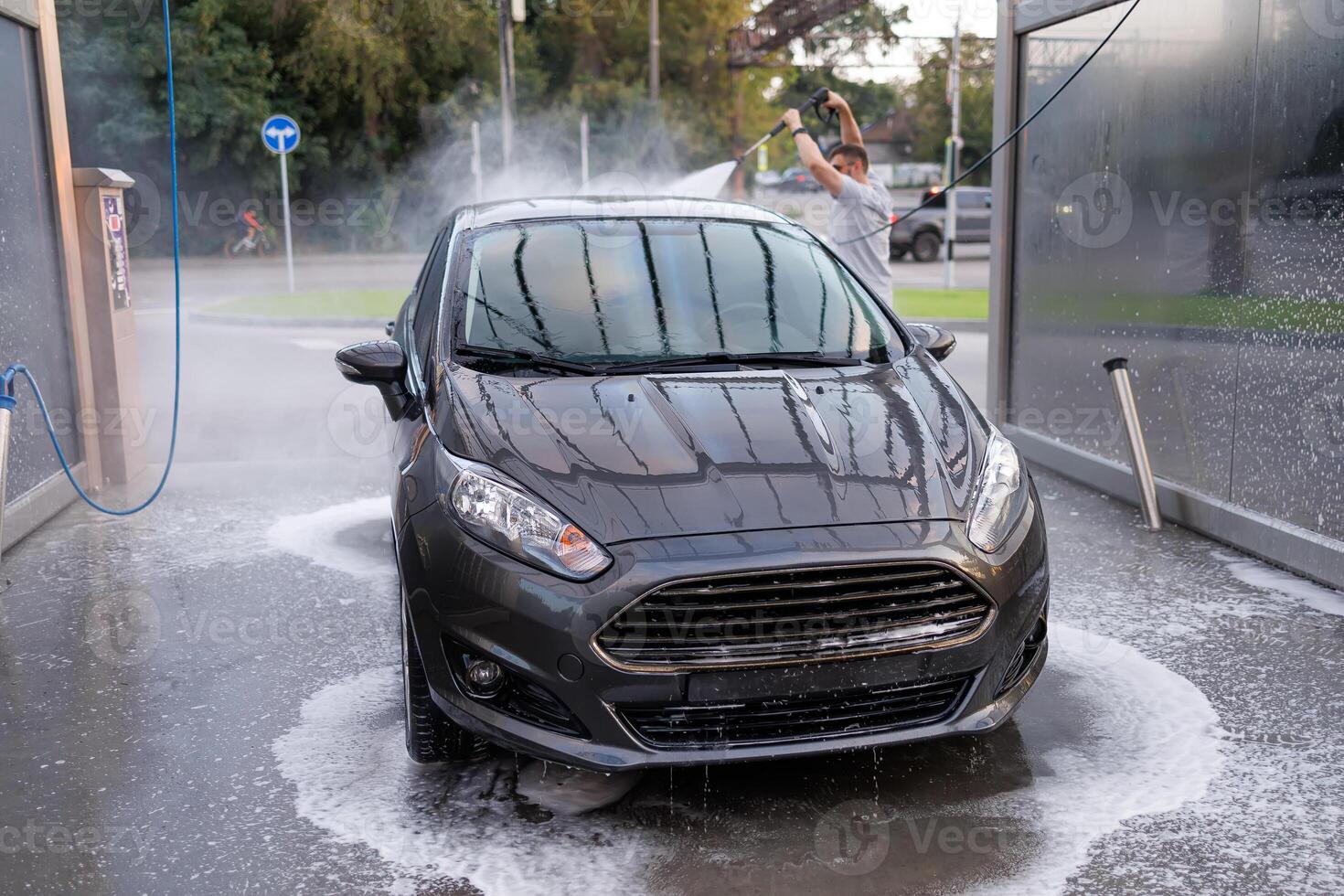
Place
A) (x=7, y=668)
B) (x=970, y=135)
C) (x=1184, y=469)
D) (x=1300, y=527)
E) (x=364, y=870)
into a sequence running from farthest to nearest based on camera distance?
(x=970, y=135)
(x=1184, y=469)
(x=1300, y=527)
(x=7, y=668)
(x=364, y=870)

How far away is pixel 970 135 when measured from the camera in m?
53.3

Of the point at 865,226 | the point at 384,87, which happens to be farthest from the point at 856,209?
the point at 384,87

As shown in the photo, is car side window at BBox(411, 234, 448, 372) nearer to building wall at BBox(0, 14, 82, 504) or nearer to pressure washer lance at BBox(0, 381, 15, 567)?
pressure washer lance at BBox(0, 381, 15, 567)

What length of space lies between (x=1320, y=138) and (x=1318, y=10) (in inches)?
20.2

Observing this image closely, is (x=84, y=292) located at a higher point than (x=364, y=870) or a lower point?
higher

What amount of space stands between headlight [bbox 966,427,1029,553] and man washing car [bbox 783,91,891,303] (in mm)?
3828

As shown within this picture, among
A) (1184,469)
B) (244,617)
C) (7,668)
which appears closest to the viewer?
(7,668)

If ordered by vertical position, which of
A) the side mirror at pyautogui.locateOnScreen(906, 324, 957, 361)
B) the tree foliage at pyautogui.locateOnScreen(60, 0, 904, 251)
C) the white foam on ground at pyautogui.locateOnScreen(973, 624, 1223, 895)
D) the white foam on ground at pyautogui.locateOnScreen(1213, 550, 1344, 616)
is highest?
the tree foliage at pyautogui.locateOnScreen(60, 0, 904, 251)

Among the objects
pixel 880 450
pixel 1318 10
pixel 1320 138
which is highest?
pixel 1318 10

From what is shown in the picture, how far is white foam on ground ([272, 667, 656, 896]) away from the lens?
3.14 m

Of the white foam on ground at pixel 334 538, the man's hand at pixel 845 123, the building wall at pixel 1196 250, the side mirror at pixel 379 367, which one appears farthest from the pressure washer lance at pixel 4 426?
the building wall at pixel 1196 250

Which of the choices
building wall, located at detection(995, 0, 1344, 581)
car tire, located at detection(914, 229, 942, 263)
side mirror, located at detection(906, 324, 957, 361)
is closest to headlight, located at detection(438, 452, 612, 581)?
side mirror, located at detection(906, 324, 957, 361)

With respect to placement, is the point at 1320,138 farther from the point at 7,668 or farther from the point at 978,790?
the point at 7,668

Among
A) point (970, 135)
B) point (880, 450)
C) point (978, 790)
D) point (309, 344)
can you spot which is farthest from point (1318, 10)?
point (970, 135)
